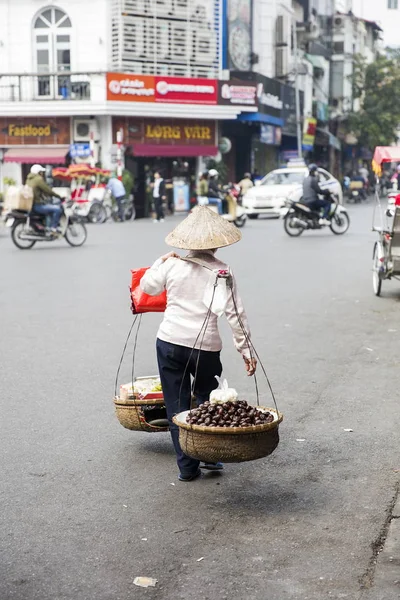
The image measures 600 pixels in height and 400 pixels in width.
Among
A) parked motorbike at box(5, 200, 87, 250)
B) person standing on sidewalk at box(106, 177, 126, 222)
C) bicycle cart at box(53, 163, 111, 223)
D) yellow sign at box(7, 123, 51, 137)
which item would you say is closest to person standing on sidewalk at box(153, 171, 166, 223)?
person standing on sidewalk at box(106, 177, 126, 222)

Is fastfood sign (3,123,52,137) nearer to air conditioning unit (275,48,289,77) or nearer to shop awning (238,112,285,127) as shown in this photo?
shop awning (238,112,285,127)

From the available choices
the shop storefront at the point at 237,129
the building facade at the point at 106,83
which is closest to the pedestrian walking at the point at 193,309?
the building facade at the point at 106,83

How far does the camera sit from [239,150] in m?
47.0

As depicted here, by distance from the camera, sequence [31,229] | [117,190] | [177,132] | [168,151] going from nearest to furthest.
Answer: [31,229] → [117,190] → [168,151] → [177,132]

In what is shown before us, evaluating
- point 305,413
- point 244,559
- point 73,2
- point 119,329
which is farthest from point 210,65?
point 244,559

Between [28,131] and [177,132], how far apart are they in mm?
5875

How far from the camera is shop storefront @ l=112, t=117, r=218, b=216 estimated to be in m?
38.9

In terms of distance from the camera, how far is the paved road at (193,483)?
155 inches

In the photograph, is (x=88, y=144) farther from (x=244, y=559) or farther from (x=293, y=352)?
(x=244, y=559)

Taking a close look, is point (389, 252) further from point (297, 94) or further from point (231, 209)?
point (297, 94)

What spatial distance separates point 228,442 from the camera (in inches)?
181

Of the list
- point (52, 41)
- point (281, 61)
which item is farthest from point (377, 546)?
point (281, 61)

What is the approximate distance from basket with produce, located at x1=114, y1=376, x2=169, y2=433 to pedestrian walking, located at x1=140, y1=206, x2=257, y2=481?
1.45ft

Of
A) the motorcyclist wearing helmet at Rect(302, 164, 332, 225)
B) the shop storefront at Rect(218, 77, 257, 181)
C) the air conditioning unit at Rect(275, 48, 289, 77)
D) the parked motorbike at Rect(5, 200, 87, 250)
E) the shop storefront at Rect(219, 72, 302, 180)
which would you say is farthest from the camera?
the air conditioning unit at Rect(275, 48, 289, 77)
